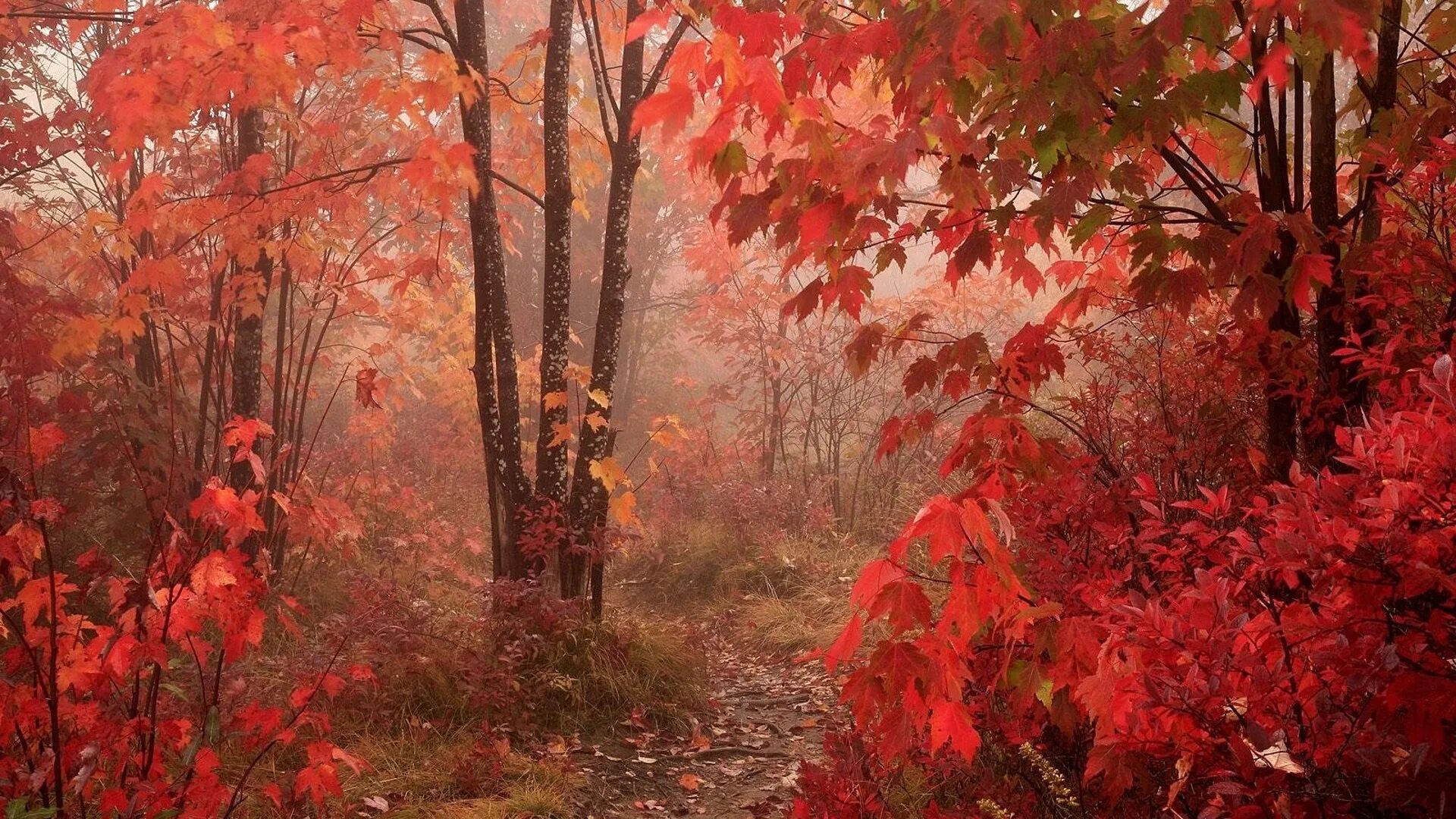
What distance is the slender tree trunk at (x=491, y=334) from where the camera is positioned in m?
5.57

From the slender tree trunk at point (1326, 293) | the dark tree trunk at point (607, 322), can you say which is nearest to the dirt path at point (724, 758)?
the dark tree trunk at point (607, 322)

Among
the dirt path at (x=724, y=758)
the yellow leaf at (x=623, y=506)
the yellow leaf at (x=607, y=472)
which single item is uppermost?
the yellow leaf at (x=607, y=472)

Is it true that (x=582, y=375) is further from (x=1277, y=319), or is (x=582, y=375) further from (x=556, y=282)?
(x=1277, y=319)

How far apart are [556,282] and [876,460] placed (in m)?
2.40

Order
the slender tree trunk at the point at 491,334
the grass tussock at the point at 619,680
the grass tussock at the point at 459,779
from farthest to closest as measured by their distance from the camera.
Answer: the slender tree trunk at the point at 491,334
the grass tussock at the point at 619,680
the grass tussock at the point at 459,779

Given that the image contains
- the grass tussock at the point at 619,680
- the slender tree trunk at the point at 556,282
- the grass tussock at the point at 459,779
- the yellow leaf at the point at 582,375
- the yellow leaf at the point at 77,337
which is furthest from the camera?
the yellow leaf at the point at 582,375

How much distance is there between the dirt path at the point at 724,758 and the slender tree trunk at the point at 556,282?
48.2 inches

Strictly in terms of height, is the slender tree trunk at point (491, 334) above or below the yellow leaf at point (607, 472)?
above

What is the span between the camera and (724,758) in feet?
16.8

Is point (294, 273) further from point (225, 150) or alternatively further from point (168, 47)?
point (168, 47)

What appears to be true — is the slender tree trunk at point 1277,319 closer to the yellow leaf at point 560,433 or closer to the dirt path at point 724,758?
the dirt path at point 724,758

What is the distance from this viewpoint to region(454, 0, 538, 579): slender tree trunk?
5.57 meters

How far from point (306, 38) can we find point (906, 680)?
408 centimetres

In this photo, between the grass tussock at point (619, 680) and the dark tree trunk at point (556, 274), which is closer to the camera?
the grass tussock at point (619, 680)
